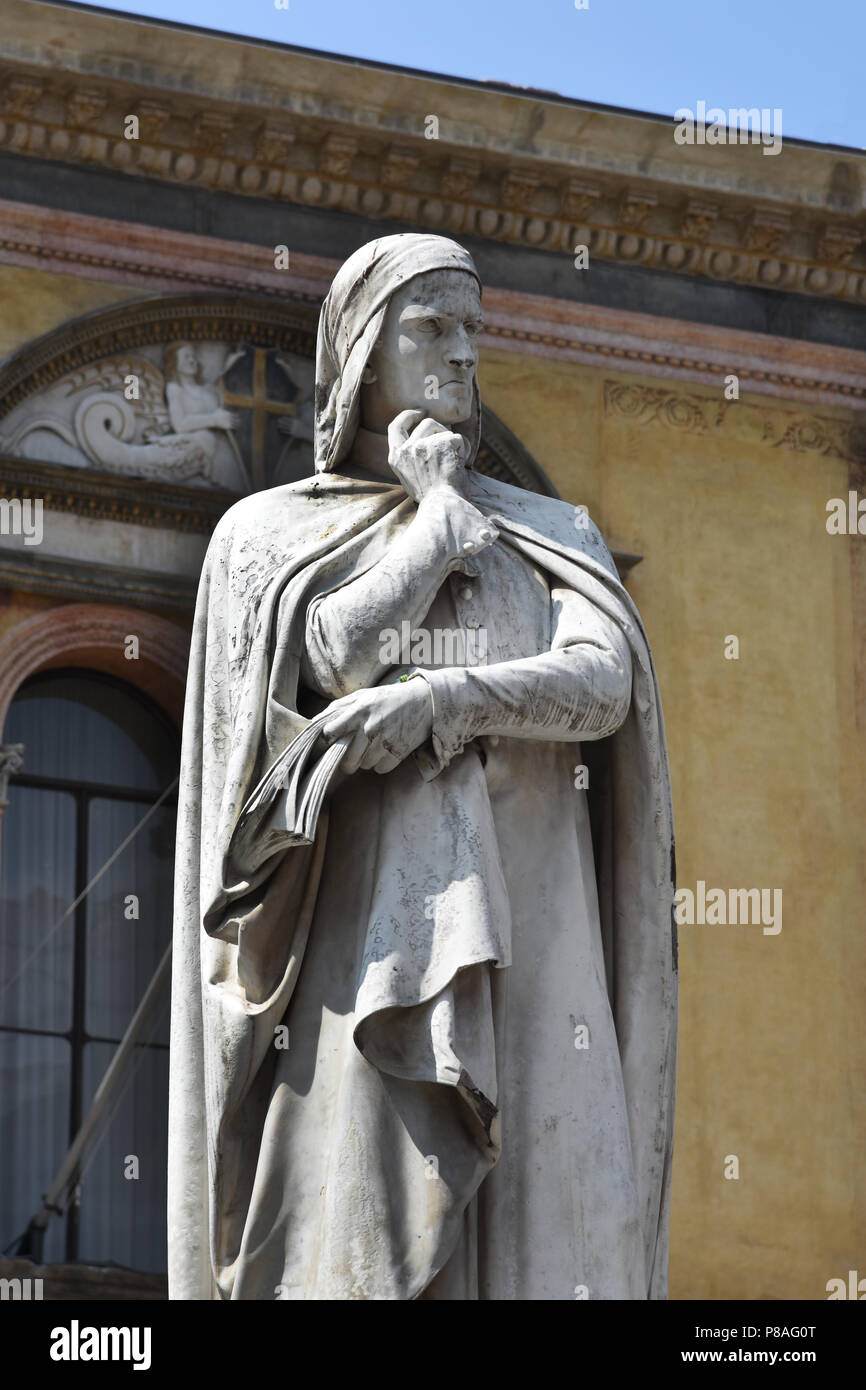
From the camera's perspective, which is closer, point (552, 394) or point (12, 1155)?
point (12, 1155)

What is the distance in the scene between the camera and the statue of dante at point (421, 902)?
4.54m

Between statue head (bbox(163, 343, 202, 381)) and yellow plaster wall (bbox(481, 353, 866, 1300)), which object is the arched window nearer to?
statue head (bbox(163, 343, 202, 381))

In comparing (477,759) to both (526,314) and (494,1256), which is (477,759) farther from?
(526,314)

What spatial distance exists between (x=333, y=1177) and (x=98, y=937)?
8.63m

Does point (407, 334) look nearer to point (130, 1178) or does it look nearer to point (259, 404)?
point (130, 1178)

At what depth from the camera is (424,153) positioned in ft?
46.2

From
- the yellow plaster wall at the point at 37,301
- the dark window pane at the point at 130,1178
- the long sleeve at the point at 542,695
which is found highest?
the yellow plaster wall at the point at 37,301

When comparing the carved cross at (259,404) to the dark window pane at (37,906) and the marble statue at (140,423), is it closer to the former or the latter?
the marble statue at (140,423)

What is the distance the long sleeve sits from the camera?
4645 millimetres

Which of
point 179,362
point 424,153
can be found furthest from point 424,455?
point 424,153

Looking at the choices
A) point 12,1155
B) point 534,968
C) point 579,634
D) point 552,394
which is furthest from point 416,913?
point 552,394

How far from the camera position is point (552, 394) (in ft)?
47.4

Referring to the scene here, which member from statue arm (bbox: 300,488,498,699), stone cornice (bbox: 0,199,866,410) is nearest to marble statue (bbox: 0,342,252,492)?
stone cornice (bbox: 0,199,866,410)

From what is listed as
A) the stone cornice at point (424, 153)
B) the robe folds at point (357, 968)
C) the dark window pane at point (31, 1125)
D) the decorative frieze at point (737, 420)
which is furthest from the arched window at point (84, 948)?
the robe folds at point (357, 968)
